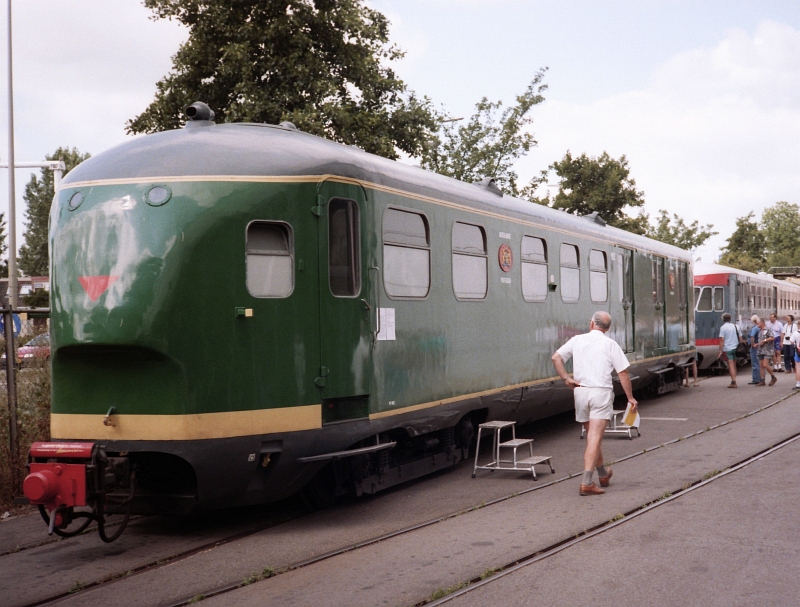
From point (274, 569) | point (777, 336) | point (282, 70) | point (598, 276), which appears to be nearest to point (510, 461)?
point (274, 569)

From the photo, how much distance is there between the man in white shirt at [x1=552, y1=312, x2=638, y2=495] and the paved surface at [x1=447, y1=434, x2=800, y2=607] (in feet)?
2.98

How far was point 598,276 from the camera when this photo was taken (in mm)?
15141

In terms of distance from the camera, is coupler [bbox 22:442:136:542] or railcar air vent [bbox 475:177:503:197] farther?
railcar air vent [bbox 475:177:503:197]

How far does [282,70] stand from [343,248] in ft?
37.8

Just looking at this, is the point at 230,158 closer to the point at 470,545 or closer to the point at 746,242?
the point at 470,545

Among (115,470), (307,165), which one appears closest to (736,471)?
(307,165)

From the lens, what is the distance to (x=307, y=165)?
26.2ft

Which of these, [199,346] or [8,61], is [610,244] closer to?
[199,346]

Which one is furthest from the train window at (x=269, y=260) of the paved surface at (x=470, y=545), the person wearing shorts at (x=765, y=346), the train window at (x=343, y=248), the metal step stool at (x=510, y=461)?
the person wearing shorts at (x=765, y=346)

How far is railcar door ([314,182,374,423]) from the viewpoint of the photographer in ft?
26.2

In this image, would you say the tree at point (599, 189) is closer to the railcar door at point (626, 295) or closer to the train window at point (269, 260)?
the railcar door at point (626, 295)

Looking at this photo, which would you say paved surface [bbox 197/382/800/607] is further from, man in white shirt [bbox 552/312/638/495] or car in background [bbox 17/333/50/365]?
car in background [bbox 17/333/50/365]

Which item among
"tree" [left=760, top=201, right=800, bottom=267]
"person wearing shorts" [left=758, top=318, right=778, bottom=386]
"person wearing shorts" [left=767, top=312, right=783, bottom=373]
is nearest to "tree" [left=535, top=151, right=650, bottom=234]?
"person wearing shorts" [left=767, top=312, right=783, bottom=373]

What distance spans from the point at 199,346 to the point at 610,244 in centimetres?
994
